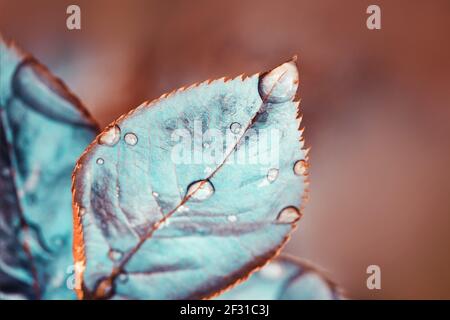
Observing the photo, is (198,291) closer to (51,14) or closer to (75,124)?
(75,124)

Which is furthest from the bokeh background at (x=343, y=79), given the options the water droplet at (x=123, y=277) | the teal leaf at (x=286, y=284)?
the water droplet at (x=123, y=277)

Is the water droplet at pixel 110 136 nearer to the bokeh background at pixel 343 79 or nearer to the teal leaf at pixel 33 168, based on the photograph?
the teal leaf at pixel 33 168

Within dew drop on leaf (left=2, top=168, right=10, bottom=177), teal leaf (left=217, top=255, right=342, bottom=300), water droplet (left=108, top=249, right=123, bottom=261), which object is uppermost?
dew drop on leaf (left=2, top=168, right=10, bottom=177)

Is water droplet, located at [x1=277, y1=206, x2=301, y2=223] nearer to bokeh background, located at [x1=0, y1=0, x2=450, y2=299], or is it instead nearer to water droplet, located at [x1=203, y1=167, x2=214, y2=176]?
water droplet, located at [x1=203, y1=167, x2=214, y2=176]

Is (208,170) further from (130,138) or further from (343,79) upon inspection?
(343,79)

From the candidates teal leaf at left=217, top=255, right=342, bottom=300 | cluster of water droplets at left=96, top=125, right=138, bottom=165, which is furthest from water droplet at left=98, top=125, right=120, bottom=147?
teal leaf at left=217, top=255, right=342, bottom=300

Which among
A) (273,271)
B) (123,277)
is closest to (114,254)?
(123,277)
